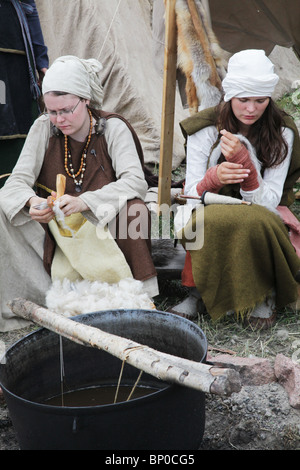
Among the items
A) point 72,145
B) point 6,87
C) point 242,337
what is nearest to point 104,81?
point 6,87

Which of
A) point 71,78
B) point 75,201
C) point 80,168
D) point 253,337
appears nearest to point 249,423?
point 253,337

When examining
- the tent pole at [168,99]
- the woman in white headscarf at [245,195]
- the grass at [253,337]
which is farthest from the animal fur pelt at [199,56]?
the grass at [253,337]

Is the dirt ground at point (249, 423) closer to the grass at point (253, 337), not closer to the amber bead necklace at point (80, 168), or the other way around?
the grass at point (253, 337)

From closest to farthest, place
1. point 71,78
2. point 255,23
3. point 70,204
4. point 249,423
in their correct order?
point 249,423, point 70,204, point 71,78, point 255,23

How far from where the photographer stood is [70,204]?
8.77ft

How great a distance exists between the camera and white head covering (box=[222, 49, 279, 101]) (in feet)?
9.07

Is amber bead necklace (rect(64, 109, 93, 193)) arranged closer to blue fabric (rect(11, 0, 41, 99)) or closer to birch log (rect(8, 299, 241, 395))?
birch log (rect(8, 299, 241, 395))

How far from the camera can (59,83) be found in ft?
9.09

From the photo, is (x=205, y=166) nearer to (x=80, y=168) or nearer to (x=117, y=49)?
(x=80, y=168)

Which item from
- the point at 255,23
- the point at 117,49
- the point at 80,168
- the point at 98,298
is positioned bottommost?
the point at 98,298

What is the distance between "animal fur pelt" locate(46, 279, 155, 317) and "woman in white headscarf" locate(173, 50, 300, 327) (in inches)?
12.0

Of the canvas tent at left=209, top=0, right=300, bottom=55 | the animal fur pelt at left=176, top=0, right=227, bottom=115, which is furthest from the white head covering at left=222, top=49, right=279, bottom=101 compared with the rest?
the canvas tent at left=209, top=0, right=300, bottom=55

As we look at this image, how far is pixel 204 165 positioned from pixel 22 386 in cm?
155

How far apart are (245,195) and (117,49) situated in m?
3.86
